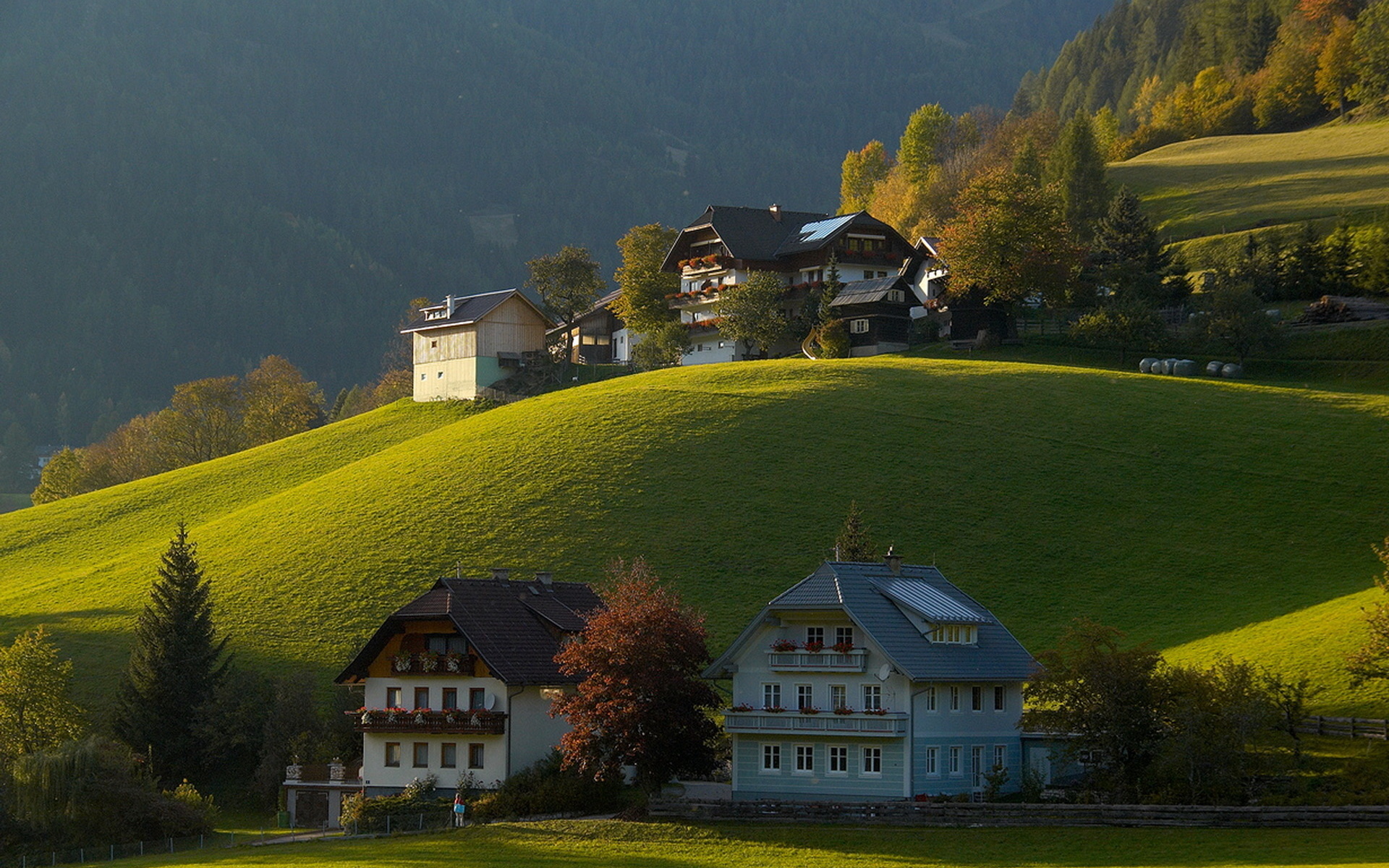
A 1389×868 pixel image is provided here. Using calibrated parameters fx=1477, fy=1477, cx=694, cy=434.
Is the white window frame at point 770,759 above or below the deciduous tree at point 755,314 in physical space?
below

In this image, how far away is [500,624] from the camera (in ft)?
173

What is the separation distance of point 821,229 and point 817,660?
288 feet

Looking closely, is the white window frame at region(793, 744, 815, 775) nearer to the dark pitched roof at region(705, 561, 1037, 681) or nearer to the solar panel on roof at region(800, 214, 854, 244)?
the dark pitched roof at region(705, 561, 1037, 681)

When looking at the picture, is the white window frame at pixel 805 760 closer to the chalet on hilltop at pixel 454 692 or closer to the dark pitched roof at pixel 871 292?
the chalet on hilltop at pixel 454 692

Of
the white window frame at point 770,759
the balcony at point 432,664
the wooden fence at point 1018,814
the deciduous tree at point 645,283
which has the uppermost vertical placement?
the deciduous tree at point 645,283

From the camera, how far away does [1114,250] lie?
11675 centimetres

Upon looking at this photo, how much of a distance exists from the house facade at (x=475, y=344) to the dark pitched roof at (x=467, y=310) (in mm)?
59

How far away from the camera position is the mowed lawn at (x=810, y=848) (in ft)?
114

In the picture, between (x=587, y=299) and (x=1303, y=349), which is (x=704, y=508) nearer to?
(x=1303, y=349)

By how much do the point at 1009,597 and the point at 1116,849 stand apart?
97.4ft

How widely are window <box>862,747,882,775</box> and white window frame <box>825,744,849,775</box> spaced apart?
587mm

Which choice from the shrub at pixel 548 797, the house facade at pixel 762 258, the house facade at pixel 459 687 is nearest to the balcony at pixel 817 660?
the shrub at pixel 548 797

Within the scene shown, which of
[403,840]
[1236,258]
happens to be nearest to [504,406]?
[1236,258]

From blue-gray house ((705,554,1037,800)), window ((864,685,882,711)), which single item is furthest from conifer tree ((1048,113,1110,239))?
window ((864,685,882,711))
